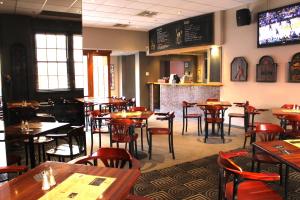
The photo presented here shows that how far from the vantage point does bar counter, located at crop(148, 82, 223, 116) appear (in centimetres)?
769

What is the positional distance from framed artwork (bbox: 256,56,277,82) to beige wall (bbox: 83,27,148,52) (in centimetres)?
497

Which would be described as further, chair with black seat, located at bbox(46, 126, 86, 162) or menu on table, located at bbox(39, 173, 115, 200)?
chair with black seat, located at bbox(46, 126, 86, 162)

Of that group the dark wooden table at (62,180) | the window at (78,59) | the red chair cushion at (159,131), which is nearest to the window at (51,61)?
the window at (78,59)

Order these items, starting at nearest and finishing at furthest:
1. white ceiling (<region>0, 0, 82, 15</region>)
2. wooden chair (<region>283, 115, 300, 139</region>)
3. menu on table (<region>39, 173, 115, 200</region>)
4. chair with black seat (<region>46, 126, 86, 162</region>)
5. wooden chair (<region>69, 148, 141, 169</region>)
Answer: menu on table (<region>39, 173, 115, 200</region>), wooden chair (<region>69, 148, 141, 169</region>), white ceiling (<region>0, 0, 82, 15</region>), chair with black seat (<region>46, 126, 86, 162</region>), wooden chair (<region>283, 115, 300, 139</region>)

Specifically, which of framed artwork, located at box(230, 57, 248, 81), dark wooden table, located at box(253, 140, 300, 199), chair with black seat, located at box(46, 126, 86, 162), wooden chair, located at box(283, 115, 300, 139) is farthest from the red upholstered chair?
framed artwork, located at box(230, 57, 248, 81)

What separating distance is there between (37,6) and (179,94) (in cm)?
613

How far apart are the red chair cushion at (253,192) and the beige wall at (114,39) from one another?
7.82m

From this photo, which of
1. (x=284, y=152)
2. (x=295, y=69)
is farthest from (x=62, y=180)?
(x=295, y=69)

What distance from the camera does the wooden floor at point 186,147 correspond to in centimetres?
434

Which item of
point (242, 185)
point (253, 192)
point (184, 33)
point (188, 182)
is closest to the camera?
point (253, 192)

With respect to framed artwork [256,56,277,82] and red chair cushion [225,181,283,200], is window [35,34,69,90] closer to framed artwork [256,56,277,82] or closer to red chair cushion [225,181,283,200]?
red chair cushion [225,181,283,200]

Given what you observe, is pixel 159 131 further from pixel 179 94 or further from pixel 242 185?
pixel 179 94

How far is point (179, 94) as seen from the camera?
8805 mm

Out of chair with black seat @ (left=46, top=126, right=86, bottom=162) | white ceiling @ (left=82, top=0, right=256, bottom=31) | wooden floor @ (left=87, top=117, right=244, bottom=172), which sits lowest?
wooden floor @ (left=87, top=117, right=244, bottom=172)
